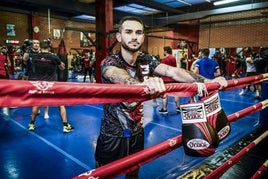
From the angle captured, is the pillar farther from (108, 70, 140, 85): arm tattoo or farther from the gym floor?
(108, 70, 140, 85): arm tattoo

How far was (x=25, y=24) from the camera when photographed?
1512cm

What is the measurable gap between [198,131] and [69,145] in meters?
2.83

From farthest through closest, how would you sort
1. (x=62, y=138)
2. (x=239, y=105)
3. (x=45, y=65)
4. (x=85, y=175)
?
(x=239, y=105) < (x=45, y=65) < (x=62, y=138) < (x=85, y=175)

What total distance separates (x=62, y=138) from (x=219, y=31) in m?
14.4

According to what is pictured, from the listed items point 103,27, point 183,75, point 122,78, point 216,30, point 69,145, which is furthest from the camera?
point 216,30

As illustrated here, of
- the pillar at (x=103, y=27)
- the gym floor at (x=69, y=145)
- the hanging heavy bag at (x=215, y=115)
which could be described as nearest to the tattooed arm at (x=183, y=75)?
the hanging heavy bag at (x=215, y=115)

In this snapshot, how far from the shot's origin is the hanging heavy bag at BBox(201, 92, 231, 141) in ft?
3.60

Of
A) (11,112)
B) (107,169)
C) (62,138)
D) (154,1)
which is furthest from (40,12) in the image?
(107,169)

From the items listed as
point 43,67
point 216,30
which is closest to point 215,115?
point 43,67

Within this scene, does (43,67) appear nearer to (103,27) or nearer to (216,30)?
(103,27)

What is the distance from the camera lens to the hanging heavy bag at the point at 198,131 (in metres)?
1.04

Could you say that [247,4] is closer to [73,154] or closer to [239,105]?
[239,105]

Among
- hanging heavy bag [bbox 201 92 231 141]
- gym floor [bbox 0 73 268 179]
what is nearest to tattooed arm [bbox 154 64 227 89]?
hanging heavy bag [bbox 201 92 231 141]

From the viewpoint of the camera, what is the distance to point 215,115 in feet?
3.72
